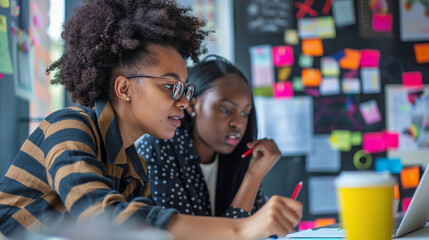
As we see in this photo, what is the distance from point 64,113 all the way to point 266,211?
Result: 561mm

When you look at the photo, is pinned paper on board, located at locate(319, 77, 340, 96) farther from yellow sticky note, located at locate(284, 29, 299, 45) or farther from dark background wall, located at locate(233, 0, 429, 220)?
yellow sticky note, located at locate(284, 29, 299, 45)

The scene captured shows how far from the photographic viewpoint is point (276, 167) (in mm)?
3137

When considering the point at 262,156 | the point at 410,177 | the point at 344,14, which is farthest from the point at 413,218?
the point at 344,14

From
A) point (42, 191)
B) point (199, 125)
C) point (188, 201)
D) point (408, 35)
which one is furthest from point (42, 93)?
point (408, 35)

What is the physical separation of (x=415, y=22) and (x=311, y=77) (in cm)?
75

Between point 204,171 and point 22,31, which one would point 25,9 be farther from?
point 204,171

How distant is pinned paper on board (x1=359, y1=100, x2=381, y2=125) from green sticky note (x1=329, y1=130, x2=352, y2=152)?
0.48 feet

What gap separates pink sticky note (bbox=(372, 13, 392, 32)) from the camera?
10.5 ft

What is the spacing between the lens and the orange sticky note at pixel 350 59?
3186 millimetres

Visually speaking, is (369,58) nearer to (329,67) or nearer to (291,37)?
(329,67)

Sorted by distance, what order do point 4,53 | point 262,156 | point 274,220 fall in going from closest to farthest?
1. point 274,220
2. point 4,53
3. point 262,156

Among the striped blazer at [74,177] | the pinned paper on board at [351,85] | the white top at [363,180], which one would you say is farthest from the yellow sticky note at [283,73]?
the white top at [363,180]

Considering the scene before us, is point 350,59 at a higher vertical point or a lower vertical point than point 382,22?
lower

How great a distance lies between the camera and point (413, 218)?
114cm
